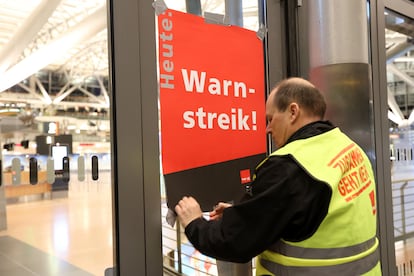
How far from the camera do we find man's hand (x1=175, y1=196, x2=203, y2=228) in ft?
5.06

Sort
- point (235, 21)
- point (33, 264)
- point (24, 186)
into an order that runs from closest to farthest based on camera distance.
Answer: point (24, 186) < point (235, 21) < point (33, 264)

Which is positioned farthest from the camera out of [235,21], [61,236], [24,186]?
[61,236]

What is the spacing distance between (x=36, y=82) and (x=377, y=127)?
2098mm

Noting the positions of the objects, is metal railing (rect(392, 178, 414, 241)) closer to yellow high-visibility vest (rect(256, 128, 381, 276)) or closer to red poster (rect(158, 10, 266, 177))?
red poster (rect(158, 10, 266, 177))

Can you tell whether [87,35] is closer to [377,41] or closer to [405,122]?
[377,41]

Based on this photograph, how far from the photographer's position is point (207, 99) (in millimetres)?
1854

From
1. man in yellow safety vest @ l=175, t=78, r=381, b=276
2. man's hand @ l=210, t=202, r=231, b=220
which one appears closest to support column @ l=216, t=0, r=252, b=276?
man's hand @ l=210, t=202, r=231, b=220

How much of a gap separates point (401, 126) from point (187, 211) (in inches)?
92.1

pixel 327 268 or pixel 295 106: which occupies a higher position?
pixel 295 106

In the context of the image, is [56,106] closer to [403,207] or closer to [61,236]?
[403,207]

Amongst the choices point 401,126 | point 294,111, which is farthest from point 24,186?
point 401,126

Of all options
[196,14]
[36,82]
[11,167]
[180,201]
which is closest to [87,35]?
[36,82]

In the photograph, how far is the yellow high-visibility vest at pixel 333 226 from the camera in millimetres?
1341

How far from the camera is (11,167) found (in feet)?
4.97
